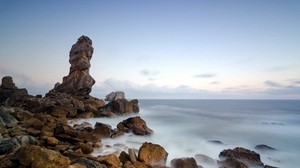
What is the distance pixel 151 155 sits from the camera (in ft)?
34.3

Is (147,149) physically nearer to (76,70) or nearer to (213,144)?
(213,144)

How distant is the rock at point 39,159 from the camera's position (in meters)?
6.59

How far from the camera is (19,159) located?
6.88m

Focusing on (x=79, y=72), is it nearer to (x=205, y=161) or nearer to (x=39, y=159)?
(x=205, y=161)

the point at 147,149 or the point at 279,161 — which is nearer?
the point at 147,149

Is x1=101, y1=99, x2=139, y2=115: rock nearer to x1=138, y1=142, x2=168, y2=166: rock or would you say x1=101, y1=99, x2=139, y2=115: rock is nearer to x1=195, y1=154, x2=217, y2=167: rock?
x1=195, y1=154, x2=217, y2=167: rock

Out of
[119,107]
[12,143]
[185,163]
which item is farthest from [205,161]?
[119,107]

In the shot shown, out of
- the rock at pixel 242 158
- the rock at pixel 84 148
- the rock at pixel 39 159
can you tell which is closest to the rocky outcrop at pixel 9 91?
the rock at pixel 84 148

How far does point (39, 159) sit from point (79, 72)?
35939 millimetres

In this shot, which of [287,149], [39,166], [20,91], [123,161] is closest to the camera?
[39,166]

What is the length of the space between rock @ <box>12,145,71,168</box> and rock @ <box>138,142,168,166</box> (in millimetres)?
4114

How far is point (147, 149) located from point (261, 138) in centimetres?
1744

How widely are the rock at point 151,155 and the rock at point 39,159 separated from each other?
4.11 metres

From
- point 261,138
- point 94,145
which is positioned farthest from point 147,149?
point 261,138
